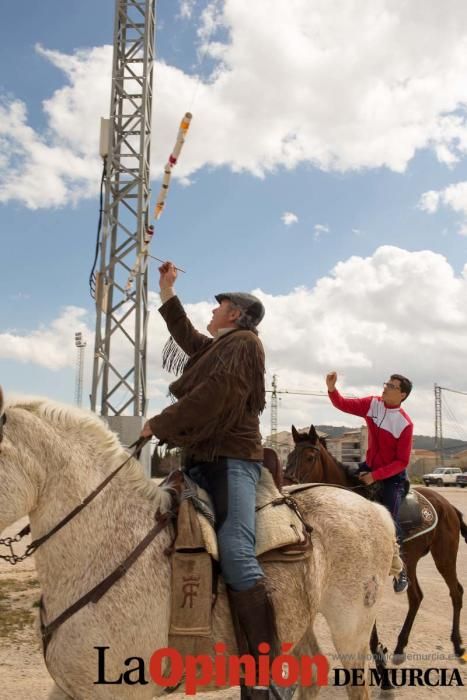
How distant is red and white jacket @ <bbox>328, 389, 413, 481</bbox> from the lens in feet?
19.5

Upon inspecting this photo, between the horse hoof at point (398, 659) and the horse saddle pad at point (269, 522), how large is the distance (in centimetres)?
339

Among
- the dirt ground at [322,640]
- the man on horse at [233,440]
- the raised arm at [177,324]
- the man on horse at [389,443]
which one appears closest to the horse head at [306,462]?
the man on horse at [389,443]

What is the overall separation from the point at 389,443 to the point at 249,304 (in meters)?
3.18

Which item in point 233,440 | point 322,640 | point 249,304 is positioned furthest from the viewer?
point 322,640

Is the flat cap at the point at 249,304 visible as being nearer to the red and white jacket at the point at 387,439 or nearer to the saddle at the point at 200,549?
the saddle at the point at 200,549

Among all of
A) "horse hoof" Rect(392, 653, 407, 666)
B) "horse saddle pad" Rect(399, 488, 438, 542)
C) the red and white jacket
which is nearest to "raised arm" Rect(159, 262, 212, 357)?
the red and white jacket

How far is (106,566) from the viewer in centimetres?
278

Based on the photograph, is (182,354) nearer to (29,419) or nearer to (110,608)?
(29,419)

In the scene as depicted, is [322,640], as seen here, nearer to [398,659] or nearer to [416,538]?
[398,659]

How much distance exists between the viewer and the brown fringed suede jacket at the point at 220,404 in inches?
119

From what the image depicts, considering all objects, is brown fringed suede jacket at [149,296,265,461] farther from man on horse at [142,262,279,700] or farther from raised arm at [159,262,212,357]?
raised arm at [159,262,212,357]

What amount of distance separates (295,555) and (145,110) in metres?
10.0

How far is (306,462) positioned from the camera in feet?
20.3

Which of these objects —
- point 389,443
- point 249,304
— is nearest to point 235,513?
point 249,304
